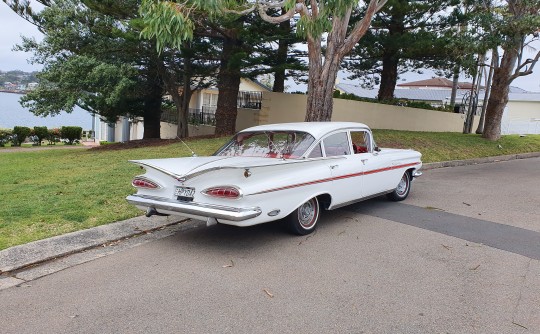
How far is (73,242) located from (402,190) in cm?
563

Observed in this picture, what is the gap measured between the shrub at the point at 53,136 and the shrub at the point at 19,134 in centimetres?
185

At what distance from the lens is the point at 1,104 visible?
117 ft

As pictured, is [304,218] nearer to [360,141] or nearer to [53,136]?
[360,141]

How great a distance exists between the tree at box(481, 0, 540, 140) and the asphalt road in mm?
9287

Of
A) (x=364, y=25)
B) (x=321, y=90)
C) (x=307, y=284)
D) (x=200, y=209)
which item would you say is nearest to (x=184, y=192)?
(x=200, y=209)

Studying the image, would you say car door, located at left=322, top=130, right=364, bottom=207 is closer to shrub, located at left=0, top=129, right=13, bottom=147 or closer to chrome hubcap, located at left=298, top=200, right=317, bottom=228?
chrome hubcap, located at left=298, top=200, right=317, bottom=228

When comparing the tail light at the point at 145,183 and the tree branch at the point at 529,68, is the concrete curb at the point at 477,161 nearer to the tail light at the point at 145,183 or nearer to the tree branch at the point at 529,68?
the tree branch at the point at 529,68

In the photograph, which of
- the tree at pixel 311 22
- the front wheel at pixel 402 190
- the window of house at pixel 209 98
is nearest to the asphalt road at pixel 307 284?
the front wheel at pixel 402 190

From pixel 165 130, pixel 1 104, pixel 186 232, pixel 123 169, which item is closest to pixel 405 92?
pixel 165 130

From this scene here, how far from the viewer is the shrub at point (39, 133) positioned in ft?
96.2

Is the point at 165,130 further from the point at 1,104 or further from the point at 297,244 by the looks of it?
the point at 297,244

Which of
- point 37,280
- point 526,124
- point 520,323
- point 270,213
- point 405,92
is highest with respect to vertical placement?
point 405,92

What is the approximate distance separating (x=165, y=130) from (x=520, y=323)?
24.5m

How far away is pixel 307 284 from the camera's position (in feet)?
14.1
